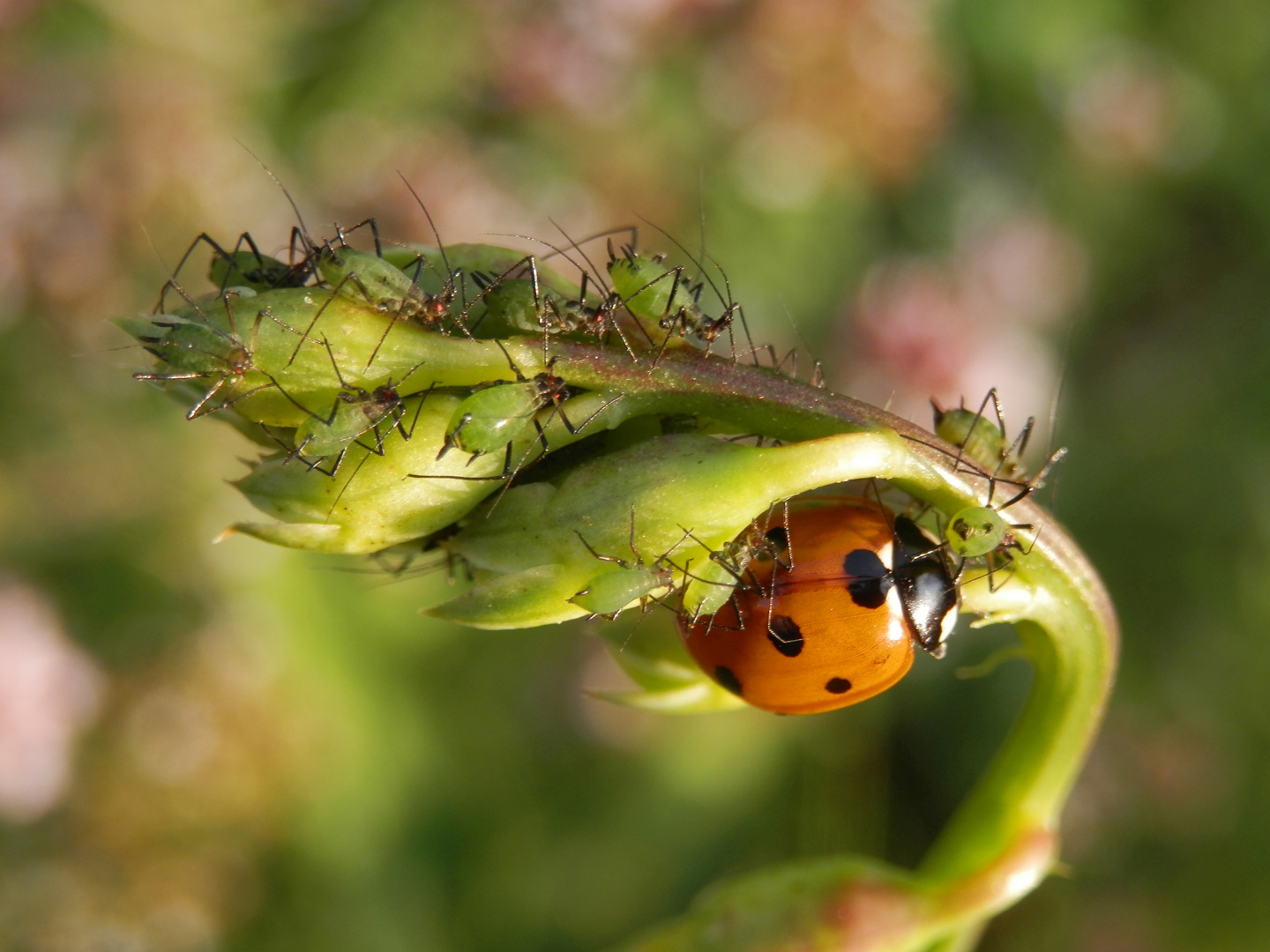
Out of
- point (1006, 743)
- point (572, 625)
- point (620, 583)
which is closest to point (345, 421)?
point (620, 583)

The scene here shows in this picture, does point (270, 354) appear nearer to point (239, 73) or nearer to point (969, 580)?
point (969, 580)

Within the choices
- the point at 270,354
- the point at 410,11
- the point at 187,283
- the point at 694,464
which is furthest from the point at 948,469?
the point at 410,11

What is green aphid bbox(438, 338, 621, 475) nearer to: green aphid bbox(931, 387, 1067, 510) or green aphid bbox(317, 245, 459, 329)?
green aphid bbox(317, 245, 459, 329)

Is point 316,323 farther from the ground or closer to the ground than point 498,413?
farther from the ground

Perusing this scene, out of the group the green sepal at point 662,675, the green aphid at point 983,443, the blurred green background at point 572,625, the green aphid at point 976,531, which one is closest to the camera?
the green aphid at point 976,531

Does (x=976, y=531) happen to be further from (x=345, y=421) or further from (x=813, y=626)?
(x=345, y=421)

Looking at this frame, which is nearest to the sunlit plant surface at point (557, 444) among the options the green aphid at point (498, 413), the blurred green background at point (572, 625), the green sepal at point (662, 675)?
the green aphid at point (498, 413)

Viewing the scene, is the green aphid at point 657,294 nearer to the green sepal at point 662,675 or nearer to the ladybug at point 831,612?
the ladybug at point 831,612
